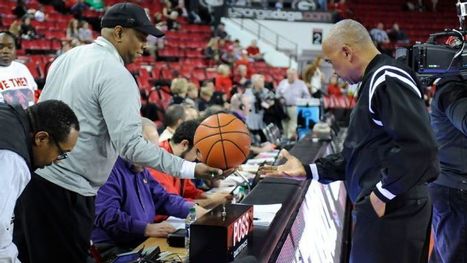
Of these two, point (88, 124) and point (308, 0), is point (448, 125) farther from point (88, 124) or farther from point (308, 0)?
point (308, 0)

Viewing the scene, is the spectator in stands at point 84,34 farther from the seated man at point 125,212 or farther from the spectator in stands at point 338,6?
the spectator in stands at point 338,6

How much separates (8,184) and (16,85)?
11.1 feet

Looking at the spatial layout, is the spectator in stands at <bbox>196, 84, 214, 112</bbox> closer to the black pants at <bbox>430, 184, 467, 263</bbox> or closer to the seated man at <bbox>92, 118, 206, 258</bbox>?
the seated man at <bbox>92, 118, 206, 258</bbox>

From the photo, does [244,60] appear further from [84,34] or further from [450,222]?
[450,222]

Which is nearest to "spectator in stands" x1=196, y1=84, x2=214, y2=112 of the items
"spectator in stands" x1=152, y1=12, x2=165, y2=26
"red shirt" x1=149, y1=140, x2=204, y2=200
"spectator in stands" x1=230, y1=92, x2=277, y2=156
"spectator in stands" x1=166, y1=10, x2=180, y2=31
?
"spectator in stands" x1=230, y1=92, x2=277, y2=156

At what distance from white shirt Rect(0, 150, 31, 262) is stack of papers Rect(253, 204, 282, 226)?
1.24m

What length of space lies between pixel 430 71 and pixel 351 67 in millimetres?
697

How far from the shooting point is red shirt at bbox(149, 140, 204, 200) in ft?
13.9

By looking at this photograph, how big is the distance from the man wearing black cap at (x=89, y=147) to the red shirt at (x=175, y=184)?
1148 mm

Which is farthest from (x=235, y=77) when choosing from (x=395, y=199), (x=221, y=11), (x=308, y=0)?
(x=395, y=199)

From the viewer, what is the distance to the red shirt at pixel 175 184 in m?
4.22

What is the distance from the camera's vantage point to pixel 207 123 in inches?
121

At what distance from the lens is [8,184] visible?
6.37 ft

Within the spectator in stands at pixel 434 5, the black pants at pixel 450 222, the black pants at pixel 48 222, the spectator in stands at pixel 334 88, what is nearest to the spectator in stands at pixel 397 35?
the spectator in stands at pixel 434 5
